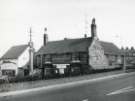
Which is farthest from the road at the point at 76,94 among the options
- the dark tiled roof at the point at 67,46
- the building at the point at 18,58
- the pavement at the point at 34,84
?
the dark tiled roof at the point at 67,46

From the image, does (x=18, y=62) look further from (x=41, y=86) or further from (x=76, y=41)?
(x=41, y=86)

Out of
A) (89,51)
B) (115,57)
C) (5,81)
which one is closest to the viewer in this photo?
(5,81)

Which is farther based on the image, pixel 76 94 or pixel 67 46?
pixel 67 46

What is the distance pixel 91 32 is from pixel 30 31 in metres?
19.4

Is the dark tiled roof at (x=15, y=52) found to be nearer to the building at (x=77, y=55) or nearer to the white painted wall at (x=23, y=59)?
the white painted wall at (x=23, y=59)

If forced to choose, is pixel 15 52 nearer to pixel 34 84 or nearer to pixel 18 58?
pixel 18 58

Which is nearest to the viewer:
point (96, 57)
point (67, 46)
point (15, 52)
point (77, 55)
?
point (77, 55)

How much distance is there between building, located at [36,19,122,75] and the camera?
152 ft

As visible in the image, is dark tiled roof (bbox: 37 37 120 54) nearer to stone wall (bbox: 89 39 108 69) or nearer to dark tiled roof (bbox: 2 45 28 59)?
stone wall (bbox: 89 39 108 69)

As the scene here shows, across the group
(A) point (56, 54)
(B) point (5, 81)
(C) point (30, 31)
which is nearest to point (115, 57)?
(A) point (56, 54)

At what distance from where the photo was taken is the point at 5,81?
2177 centimetres

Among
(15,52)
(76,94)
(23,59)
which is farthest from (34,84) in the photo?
(15,52)

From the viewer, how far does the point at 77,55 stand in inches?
1905

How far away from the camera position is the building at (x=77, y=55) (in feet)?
152
